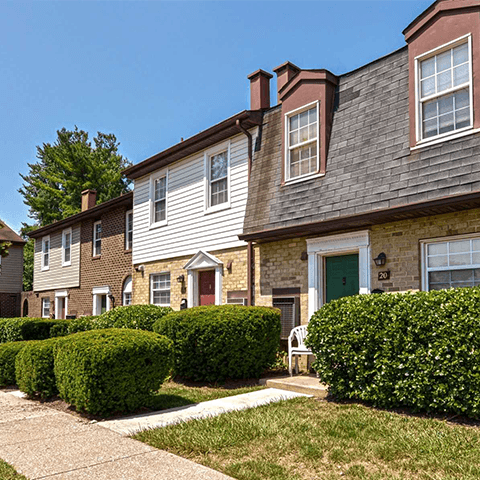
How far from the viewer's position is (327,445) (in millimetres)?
→ 5105

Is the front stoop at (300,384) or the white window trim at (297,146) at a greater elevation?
the white window trim at (297,146)

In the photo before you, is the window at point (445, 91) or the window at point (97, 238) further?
the window at point (97, 238)

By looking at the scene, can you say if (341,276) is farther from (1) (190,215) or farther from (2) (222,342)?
(1) (190,215)

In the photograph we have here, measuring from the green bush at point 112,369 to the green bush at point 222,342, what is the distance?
61.9 inches

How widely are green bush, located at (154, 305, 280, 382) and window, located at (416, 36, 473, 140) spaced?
4.45 meters

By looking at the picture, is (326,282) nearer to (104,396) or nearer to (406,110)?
(406,110)

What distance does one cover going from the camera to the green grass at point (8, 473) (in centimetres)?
452

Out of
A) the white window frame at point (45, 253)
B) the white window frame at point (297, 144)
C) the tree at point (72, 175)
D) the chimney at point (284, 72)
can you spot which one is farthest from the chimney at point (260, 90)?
the tree at point (72, 175)

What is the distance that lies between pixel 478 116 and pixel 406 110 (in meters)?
1.50

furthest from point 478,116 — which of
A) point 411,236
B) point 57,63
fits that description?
point 57,63

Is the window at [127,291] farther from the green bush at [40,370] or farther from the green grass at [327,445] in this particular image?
the green grass at [327,445]

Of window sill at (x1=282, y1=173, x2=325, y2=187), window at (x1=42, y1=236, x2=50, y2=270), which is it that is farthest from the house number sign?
window at (x1=42, y1=236, x2=50, y2=270)

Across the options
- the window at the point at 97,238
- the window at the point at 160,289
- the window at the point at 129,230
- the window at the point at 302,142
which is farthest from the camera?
the window at the point at 97,238

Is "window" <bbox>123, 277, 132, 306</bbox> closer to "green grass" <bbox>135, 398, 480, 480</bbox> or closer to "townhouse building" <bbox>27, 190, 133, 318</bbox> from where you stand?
"townhouse building" <bbox>27, 190, 133, 318</bbox>
